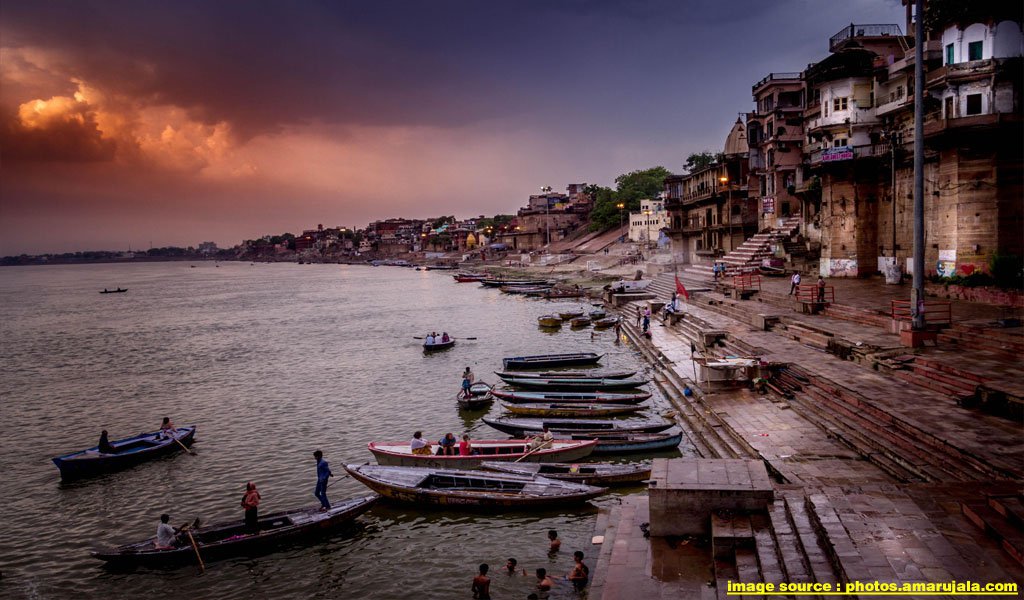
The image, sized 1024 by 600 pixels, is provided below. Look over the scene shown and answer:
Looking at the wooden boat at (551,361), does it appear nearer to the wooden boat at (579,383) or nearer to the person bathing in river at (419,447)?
the wooden boat at (579,383)

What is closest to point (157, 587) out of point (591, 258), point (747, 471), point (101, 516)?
point (101, 516)

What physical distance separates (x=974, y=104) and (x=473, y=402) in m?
24.4

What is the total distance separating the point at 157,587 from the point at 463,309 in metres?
53.1

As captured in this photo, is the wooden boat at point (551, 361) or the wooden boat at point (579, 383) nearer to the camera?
the wooden boat at point (579, 383)

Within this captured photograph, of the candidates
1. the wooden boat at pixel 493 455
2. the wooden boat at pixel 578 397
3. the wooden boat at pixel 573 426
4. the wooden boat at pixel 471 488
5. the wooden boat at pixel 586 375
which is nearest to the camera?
the wooden boat at pixel 471 488

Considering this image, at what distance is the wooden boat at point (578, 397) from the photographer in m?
24.2

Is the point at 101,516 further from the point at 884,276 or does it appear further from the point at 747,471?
the point at 884,276

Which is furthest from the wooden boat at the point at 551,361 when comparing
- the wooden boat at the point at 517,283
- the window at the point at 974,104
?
the wooden boat at the point at 517,283

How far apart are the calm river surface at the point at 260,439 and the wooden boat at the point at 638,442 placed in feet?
9.24

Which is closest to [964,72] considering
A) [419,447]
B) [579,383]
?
[579,383]

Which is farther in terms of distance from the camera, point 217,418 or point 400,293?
point 400,293

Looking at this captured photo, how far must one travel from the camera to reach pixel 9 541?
16.6 metres

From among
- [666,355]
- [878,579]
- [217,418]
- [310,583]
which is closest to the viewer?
[878,579]

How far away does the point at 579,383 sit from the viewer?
27.5 metres
